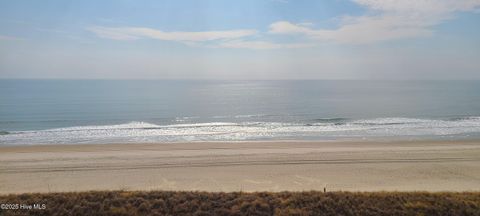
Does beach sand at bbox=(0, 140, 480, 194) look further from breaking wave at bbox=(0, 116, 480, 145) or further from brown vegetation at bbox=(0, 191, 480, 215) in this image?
brown vegetation at bbox=(0, 191, 480, 215)

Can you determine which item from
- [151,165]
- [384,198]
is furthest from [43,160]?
[384,198]

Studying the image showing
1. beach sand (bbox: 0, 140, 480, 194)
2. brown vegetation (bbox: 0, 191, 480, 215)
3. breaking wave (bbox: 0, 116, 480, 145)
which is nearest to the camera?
brown vegetation (bbox: 0, 191, 480, 215)

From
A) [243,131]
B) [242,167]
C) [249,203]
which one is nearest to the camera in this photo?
[249,203]

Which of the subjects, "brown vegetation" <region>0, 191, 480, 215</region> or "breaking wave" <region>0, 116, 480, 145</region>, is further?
"breaking wave" <region>0, 116, 480, 145</region>

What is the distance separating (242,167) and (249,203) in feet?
29.6

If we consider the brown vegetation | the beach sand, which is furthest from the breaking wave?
the brown vegetation

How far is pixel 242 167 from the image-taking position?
19.1m

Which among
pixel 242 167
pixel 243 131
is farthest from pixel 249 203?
pixel 243 131

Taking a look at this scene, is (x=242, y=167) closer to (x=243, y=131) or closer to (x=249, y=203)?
(x=249, y=203)

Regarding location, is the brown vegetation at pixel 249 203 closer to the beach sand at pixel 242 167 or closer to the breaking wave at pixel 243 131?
the beach sand at pixel 242 167

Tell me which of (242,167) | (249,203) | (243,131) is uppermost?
(243,131)

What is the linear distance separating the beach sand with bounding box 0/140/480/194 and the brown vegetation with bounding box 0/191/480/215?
14.3 ft

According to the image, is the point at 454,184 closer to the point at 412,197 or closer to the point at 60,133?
the point at 412,197

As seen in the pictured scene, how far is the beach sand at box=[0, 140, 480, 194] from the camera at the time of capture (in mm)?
15672
